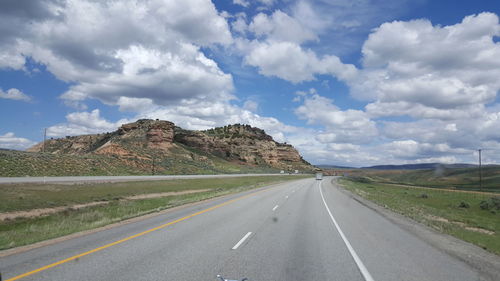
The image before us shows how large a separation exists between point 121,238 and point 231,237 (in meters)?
3.14

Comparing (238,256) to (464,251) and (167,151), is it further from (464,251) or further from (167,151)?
(167,151)

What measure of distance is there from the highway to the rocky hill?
3800 centimetres

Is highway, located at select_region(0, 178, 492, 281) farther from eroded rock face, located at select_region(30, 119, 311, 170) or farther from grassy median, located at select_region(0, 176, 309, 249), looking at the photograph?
eroded rock face, located at select_region(30, 119, 311, 170)

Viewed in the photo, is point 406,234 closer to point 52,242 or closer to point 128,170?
point 52,242

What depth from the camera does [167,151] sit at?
343 feet

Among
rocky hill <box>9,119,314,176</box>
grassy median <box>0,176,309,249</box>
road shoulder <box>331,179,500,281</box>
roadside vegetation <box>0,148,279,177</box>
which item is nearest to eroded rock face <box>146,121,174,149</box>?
rocky hill <box>9,119,314,176</box>

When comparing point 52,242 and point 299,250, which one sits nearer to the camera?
point 299,250

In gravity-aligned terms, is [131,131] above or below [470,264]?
above

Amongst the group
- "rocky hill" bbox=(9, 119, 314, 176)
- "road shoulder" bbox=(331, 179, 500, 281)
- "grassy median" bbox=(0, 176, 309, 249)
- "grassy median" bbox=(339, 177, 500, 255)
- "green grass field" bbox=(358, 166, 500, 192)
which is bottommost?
"green grass field" bbox=(358, 166, 500, 192)

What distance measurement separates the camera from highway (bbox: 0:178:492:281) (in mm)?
6359

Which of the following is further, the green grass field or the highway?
the green grass field

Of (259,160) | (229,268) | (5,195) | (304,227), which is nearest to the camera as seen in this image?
(229,268)

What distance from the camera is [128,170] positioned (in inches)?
2411

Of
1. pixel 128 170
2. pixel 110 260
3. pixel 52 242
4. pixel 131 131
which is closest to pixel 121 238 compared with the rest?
pixel 52 242
